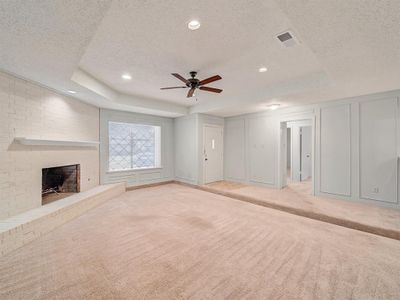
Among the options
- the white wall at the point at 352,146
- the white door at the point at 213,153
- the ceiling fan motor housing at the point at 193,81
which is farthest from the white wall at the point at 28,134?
the white wall at the point at 352,146

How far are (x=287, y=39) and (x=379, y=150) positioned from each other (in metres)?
3.45

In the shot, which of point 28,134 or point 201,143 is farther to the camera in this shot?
point 201,143

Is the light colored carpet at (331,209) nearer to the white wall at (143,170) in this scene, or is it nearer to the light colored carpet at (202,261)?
the light colored carpet at (202,261)

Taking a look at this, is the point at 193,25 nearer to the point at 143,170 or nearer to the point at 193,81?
the point at 193,81

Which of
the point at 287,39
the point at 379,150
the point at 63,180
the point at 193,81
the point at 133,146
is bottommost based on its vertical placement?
the point at 63,180

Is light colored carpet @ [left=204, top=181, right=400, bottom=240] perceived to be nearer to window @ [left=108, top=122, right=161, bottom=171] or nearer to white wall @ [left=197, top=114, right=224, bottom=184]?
white wall @ [left=197, top=114, right=224, bottom=184]

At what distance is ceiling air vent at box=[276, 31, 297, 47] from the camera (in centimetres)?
212

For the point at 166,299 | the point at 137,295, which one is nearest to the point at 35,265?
the point at 137,295

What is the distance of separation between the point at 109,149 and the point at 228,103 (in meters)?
3.94

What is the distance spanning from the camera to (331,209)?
3535mm

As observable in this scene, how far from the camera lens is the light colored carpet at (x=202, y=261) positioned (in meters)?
1.64

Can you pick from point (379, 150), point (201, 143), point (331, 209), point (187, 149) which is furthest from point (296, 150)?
point (187, 149)

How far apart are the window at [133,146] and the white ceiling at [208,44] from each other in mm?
1811

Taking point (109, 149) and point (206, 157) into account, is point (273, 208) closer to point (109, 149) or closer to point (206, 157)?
point (206, 157)
